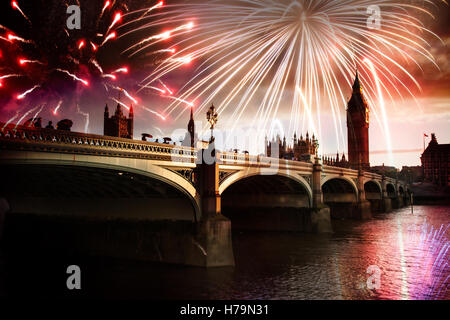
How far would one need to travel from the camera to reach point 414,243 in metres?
37.8

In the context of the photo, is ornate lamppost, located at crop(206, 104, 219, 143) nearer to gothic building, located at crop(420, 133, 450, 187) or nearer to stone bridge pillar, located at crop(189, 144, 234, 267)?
stone bridge pillar, located at crop(189, 144, 234, 267)

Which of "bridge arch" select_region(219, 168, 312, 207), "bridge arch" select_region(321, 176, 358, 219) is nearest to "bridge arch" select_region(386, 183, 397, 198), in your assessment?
"bridge arch" select_region(321, 176, 358, 219)

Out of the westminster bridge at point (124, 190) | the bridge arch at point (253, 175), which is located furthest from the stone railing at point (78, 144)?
the bridge arch at point (253, 175)

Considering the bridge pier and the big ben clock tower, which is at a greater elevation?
the big ben clock tower

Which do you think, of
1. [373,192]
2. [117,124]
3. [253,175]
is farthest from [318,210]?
[117,124]

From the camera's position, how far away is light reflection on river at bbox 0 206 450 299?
2069 cm

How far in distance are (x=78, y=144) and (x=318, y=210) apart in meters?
31.7

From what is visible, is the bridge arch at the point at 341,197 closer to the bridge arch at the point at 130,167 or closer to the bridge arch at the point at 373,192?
the bridge arch at the point at 373,192

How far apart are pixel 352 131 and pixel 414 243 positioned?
166372 millimetres

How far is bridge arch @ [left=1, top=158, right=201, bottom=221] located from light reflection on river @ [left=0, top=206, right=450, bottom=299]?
4.56m

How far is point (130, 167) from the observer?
68.3ft

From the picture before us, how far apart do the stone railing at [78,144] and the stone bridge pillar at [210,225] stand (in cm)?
222
